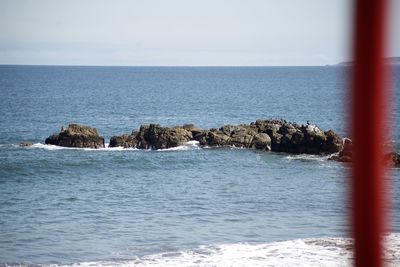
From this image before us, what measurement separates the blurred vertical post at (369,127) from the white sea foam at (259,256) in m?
17.6

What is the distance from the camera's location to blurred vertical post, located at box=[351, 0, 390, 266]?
1.03 m

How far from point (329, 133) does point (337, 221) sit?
20.1 m

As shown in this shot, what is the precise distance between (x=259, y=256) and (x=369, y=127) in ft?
63.0

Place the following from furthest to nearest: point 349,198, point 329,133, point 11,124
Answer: point 11,124
point 329,133
point 349,198

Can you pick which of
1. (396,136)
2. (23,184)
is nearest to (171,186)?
(23,184)

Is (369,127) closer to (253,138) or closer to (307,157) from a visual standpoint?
(307,157)

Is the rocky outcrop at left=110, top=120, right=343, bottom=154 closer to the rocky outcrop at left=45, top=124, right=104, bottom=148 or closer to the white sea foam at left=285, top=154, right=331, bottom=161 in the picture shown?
the white sea foam at left=285, top=154, right=331, bottom=161

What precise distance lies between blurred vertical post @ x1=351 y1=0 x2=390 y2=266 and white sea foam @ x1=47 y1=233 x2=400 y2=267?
17.6 metres

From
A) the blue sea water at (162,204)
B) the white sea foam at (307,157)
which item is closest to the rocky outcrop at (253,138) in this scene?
the white sea foam at (307,157)

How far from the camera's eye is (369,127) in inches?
41.6

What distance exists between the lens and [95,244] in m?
21.8

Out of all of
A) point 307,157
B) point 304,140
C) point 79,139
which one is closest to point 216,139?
point 304,140

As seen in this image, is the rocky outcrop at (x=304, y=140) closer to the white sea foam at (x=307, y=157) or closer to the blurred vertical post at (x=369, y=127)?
the white sea foam at (x=307, y=157)

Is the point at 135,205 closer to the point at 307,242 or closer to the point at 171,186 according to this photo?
the point at 171,186
